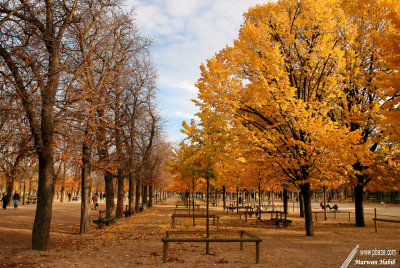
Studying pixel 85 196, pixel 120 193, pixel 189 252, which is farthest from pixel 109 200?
pixel 189 252

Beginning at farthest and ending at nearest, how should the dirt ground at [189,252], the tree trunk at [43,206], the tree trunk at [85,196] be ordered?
the tree trunk at [85,196]
the tree trunk at [43,206]
the dirt ground at [189,252]

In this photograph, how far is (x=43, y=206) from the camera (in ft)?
30.6

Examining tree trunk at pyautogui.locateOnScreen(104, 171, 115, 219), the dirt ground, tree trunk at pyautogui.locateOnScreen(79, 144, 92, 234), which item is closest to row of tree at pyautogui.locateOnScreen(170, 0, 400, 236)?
the dirt ground

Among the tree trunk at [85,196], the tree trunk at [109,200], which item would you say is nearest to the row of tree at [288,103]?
the tree trunk at [85,196]

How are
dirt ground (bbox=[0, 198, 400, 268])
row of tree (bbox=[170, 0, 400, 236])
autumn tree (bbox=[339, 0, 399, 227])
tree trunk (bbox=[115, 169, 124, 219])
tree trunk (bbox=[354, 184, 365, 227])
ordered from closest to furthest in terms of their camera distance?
dirt ground (bbox=[0, 198, 400, 268]) < row of tree (bbox=[170, 0, 400, 236]) < autumn tree (bbox=[339, 0, 399, 227]) < tree trunk (bbox=[354, 184, 365, 227]) < tree trunk (bbox=[115, 169, 124, 219])

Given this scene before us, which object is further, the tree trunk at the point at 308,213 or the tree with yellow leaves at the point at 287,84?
the tree trunk at the point at 308,213

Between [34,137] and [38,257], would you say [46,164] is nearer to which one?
[34,137]

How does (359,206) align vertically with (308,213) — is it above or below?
below

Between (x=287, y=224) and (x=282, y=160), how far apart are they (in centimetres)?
767

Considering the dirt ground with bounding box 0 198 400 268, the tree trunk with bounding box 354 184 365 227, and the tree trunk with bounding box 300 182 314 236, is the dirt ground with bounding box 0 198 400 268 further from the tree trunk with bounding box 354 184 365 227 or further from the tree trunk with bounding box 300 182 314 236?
the tree trunk with bounding box 354 184 365 227

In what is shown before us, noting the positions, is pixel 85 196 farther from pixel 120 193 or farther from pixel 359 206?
pixel 359 206

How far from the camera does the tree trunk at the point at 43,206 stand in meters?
9.13

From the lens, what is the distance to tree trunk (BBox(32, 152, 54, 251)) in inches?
360

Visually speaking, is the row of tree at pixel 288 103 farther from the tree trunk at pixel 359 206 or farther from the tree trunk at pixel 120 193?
the tree trunk at pixel 120 193
